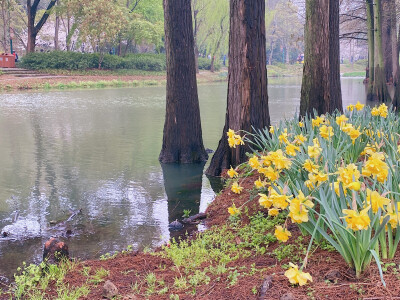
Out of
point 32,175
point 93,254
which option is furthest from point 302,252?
point 32,175

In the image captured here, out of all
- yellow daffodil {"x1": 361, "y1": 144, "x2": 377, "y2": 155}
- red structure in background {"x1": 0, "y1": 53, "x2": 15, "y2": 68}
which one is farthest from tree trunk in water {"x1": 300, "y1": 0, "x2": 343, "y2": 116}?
red structure in background {"x1": 0, "y1": 53, "x2": 15, "y2": 68}

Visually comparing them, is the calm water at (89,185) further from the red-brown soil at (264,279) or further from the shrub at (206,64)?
the shrub at (206,64)

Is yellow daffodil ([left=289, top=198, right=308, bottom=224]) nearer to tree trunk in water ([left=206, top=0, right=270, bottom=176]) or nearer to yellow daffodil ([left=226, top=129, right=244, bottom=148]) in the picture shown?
yellow daffodil ([left=226, top=129, right=244, bottom=148])

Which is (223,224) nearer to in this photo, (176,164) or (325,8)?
(176,164)

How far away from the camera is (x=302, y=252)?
3.52 metres

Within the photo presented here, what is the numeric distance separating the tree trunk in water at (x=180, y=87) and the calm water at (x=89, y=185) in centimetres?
41

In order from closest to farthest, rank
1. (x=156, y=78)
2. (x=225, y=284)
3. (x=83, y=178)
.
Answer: (x=225, y=284) < (x=83, y=178) < (x=156, y=78)

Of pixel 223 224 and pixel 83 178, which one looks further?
pixel 83 178

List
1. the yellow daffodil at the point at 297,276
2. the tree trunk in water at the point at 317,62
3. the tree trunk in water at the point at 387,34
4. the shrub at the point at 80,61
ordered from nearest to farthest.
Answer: the yellow daffodil at the point at 297,276, the tree trunk in water at the point at 317,62, the tree trunk in water at the point at 387,34, the shrub at the point at 80,61

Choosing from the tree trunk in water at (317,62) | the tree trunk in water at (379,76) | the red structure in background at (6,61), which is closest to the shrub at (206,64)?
the red structure in background at (6,61)

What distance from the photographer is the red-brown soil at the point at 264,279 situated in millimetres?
2688

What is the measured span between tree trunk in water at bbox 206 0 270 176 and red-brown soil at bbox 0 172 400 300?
3.37 metres

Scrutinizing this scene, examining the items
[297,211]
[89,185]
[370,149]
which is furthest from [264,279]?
[89,185]

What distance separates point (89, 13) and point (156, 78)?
7.16 metres
